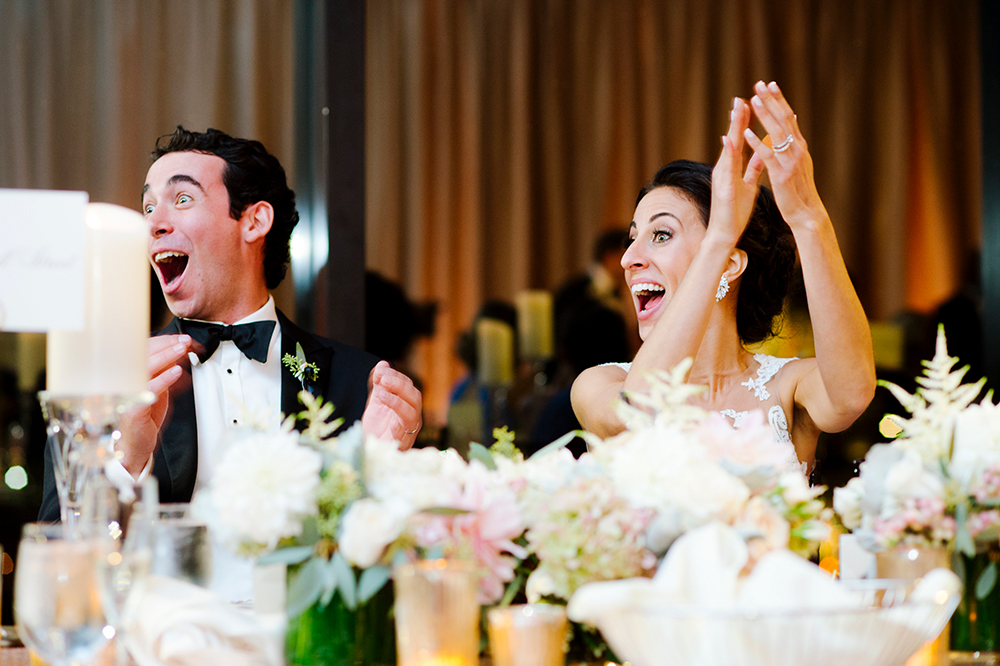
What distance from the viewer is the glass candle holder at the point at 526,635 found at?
0.91 meters

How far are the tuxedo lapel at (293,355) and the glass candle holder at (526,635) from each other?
127 cm

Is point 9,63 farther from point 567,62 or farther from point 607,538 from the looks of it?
point 607,538

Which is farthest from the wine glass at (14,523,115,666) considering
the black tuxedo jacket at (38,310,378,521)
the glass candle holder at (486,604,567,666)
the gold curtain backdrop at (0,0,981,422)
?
the gold curtain backdrop at (0,0,981,422)

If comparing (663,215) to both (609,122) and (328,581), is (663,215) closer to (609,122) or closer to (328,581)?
(328,581)

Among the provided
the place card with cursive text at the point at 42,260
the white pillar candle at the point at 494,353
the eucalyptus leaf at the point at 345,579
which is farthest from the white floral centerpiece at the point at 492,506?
the white pillar candle at the point at 494,353

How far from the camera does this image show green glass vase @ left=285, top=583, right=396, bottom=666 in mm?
1017

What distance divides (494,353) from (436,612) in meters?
3.17

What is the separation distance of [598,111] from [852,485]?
330 centimetres

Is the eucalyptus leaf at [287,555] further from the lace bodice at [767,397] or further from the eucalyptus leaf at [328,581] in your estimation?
the lace bodice at [767,397]

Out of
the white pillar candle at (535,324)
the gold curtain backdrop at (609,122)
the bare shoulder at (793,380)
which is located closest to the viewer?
the bare shoulder at (793,380)

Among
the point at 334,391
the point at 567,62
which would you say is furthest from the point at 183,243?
the point at 567,62

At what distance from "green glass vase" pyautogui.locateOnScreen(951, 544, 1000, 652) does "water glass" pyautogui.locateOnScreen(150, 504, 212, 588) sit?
2.50 feet

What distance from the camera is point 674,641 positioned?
84 cm

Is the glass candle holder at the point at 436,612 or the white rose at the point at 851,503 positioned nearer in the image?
the glass candle holder at the point at 436,612
